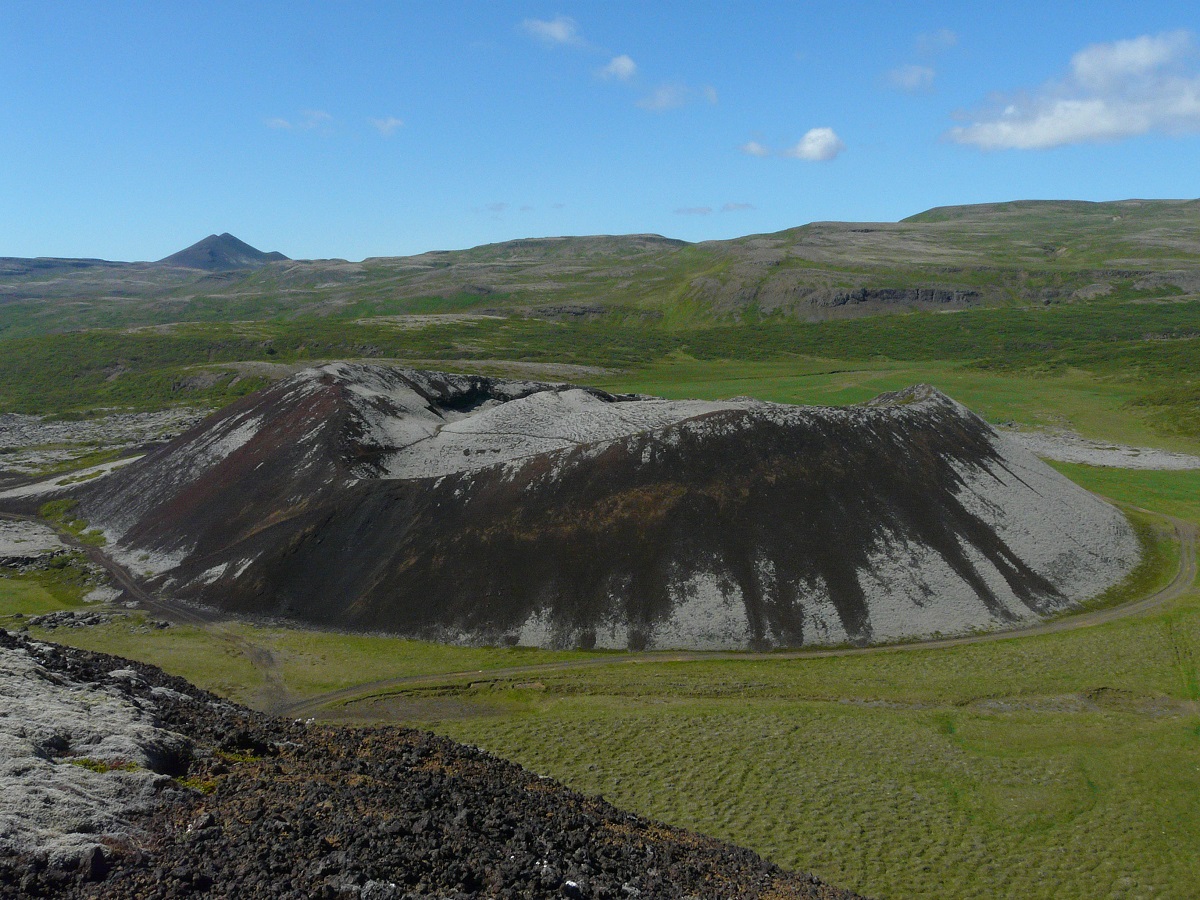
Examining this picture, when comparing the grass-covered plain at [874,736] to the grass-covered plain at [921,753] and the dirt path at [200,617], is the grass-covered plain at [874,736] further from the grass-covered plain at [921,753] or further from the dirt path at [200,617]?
the dirt path at [200,617]

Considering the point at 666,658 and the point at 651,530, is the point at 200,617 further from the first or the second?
the point at 666,658

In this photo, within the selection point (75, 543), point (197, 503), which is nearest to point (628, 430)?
point (197, 503)

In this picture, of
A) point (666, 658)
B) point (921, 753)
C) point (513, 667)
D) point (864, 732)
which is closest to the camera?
point (921, 753)

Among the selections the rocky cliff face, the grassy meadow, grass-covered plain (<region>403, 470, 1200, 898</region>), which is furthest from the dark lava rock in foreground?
the rocky cliff face

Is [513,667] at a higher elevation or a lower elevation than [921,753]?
lower

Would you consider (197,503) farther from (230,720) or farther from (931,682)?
(931,682)

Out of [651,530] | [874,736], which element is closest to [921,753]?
[874,736]
